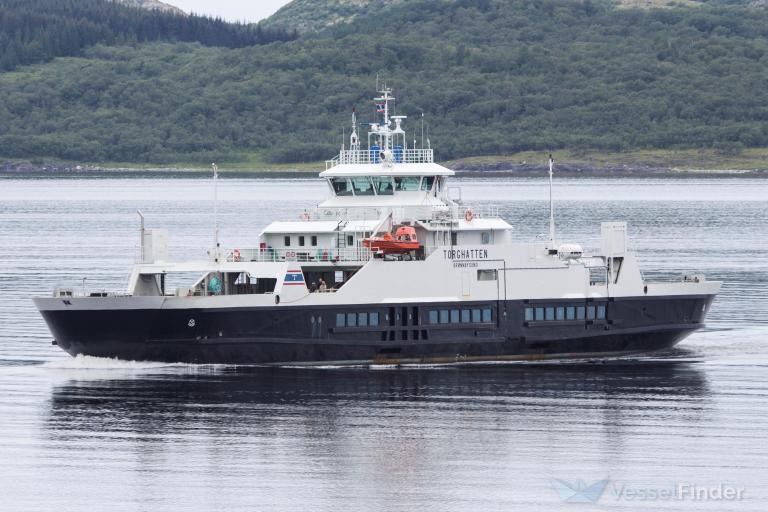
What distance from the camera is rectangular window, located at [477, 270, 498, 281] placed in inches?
2084

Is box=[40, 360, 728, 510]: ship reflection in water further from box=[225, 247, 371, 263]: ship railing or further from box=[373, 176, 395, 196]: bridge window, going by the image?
box=[373, 176, 395, 196]: bridge window

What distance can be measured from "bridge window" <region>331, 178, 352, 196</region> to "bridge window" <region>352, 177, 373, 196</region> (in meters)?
0.17

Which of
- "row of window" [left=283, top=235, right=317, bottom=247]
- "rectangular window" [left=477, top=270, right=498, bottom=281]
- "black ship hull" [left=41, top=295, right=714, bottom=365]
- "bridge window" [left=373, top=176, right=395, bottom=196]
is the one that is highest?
"bridge window" [left=373, top=176, right=395, bottom=196]

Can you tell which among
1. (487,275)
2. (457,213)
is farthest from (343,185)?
(487,275)

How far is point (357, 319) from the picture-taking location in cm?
5175

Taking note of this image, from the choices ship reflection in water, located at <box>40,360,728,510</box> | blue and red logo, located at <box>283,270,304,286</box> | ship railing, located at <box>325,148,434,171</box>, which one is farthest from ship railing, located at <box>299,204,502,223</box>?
ship reflection in water, located at <box>40,360,728,510</box>

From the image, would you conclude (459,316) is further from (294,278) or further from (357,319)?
(294,278)

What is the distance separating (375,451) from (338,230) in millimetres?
14365

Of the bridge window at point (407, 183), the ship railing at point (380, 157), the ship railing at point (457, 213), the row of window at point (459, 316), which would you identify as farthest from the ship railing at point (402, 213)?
the row of window at point (459, 316)

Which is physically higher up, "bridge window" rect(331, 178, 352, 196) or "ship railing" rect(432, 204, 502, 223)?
"bridge window" rect(331, 178, 352, 196)

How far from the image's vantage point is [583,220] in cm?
12594

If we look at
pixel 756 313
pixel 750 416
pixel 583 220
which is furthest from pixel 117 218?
pixel 750 416

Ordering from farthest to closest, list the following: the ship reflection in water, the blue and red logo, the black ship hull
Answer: the blue and red logo
the black ship hull
the ship reflection in water

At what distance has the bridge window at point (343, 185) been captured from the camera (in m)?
56.2
